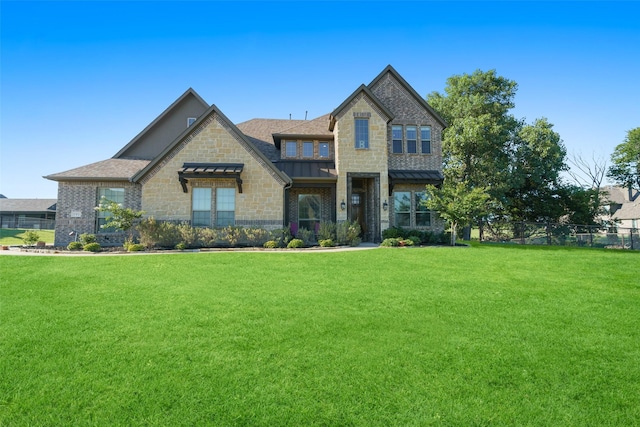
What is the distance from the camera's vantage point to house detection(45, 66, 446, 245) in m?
17.5

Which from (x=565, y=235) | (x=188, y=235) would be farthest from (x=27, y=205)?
(x=565, y=235)

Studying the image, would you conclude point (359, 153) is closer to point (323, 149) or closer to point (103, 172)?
point (323, 149)

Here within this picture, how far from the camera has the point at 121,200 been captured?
18.4m

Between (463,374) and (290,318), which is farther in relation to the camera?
(290,318)

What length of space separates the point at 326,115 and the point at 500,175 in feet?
44.0

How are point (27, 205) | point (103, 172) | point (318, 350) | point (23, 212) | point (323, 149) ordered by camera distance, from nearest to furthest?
point (318, 350) < point (103, 172) < point (323, 149) < point (23, 212) < point (27, 205)

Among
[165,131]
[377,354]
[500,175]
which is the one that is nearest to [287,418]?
[377,354]

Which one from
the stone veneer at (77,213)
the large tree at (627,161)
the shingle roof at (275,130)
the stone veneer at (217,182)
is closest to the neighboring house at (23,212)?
the stone veneer at (77,213)

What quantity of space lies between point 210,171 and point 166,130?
6844 millimetres

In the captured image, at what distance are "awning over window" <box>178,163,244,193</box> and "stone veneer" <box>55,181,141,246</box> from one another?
4930 millimetres

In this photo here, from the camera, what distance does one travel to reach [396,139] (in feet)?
69.6

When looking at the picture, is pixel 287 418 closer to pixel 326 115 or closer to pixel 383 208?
pixel 383 208

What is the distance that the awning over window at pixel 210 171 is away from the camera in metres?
16.8

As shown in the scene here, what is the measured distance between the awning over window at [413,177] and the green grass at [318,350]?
11.2m
